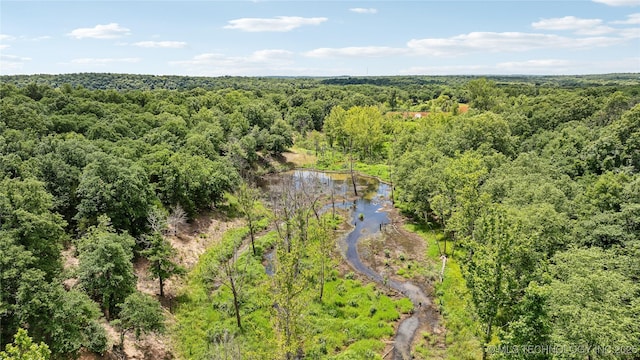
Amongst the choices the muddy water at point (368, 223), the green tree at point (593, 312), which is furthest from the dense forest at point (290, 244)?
the muddy water at point (368, 223)

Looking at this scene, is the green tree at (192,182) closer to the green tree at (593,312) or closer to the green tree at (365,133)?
the green tree at (593,312)

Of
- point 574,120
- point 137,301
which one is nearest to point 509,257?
point 137,301

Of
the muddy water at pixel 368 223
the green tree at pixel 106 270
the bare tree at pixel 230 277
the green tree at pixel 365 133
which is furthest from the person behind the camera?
the green tree at pixel 365 133

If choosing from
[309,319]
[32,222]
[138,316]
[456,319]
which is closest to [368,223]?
[456,319]

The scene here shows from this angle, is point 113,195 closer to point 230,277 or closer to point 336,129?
point 230,277

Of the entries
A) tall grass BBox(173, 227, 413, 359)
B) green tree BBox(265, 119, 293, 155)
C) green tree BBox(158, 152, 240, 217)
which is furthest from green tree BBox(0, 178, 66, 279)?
green tree BBox(265, 119, 293, 155)

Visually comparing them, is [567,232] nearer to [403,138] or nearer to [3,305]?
[3,305]
